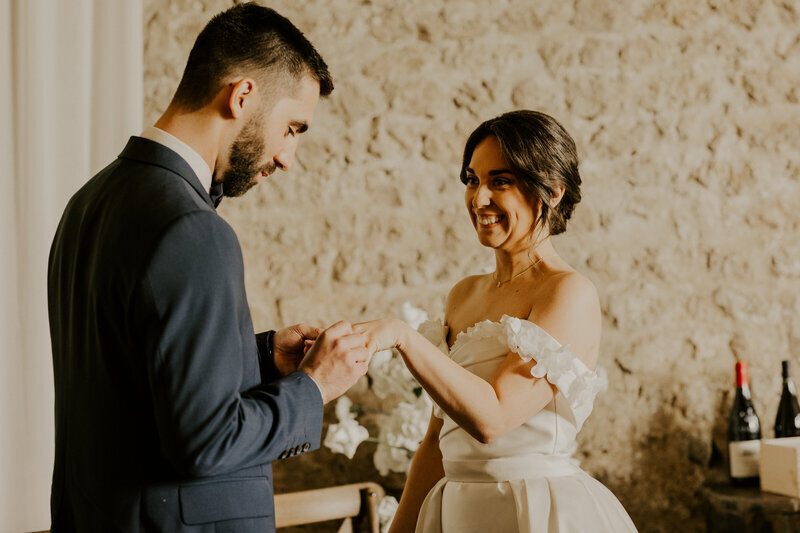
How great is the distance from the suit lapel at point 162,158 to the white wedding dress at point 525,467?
2.45 feet

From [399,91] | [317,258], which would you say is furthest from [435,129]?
[317,258]

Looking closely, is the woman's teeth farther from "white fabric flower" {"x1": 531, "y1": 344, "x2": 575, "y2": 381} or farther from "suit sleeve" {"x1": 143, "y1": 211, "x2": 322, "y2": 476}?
"suit sleeve" {"x1": 143, "y1": 211, "x2": 322, "y2": 476}

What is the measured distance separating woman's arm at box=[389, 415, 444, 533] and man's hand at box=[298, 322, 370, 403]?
0.63 metres

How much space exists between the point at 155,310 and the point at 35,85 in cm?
183

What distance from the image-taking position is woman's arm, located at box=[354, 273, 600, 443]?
5.07 feet

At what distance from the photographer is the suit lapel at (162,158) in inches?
48.4

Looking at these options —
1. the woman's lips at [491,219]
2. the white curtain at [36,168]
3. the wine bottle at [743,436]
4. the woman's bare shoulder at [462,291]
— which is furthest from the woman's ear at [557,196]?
the white curtain at [36,168]

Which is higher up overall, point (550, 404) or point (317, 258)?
point (317, 258)

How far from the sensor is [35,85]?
2529 mm

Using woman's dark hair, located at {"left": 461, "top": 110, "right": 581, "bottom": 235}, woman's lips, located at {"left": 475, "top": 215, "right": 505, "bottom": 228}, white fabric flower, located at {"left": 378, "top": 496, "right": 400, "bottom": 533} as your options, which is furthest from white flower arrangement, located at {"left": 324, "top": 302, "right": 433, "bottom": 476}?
woman's dark hair, located at {"left": 461, "top": 110, "right": 581, "bottom": 235}

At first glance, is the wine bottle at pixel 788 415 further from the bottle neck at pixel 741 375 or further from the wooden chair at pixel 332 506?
the wooden chair at pixel 332 506

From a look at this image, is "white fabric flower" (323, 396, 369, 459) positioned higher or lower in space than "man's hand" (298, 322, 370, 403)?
lower

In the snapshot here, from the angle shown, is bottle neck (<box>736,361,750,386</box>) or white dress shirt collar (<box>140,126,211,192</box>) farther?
bottle neck (<box>736,361,750,386</box>)

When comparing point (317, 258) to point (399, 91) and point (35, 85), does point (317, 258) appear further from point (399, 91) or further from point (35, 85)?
point (35, 85)
